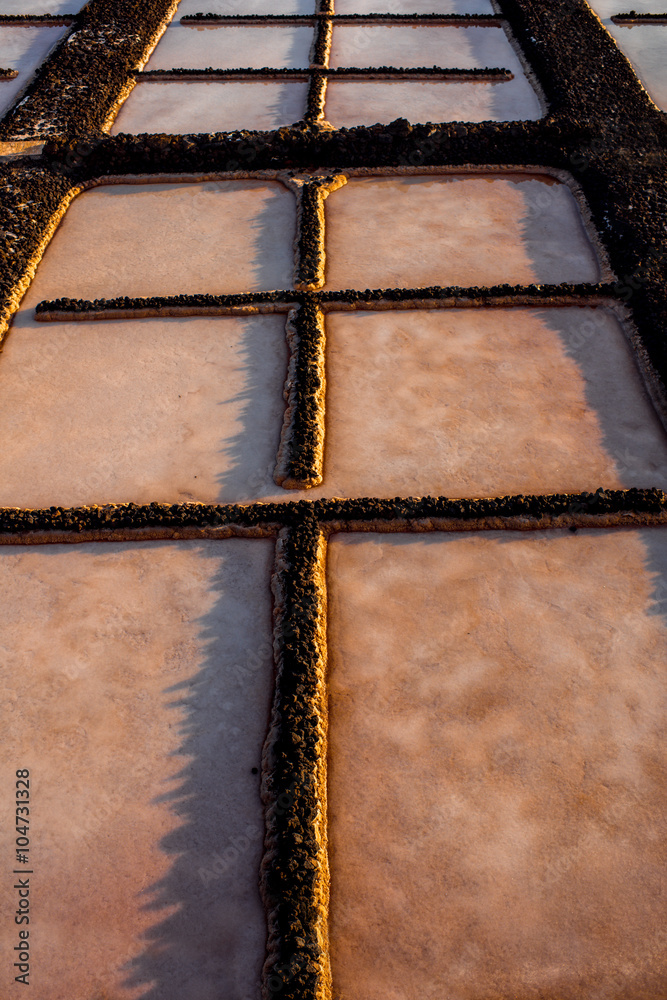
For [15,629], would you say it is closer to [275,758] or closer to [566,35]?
[275,758]

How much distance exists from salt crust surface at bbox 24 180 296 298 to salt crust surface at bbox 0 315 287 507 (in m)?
0.89

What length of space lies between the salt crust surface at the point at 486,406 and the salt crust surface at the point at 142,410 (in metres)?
0.94

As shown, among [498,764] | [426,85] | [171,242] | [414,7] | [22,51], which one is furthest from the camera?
[414,7]

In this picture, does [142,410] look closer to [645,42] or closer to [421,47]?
[421,47]

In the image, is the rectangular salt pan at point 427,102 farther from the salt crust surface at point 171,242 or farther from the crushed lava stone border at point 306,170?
the salt crust surface at point 171,242

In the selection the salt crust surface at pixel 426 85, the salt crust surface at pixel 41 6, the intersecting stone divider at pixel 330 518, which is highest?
the salt crust surface at pixel 41 6

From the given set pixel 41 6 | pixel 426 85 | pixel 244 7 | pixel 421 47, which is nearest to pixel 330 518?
pixel 426 85

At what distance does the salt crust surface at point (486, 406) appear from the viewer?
27.9 ft

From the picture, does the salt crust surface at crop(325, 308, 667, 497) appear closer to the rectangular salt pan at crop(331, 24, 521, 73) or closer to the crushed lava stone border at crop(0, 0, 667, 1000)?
the crushed lava stone border at crop(0, 0, 667, 1000)

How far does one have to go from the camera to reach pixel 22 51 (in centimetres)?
1788

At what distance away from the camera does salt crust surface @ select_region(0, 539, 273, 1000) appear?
5.43 meters

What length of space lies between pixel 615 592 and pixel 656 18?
17.8 m

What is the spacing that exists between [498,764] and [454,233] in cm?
855

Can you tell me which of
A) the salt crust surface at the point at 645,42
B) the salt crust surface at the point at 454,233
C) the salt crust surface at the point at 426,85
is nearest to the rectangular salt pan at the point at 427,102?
the salt crust surface at the point at 426,85
